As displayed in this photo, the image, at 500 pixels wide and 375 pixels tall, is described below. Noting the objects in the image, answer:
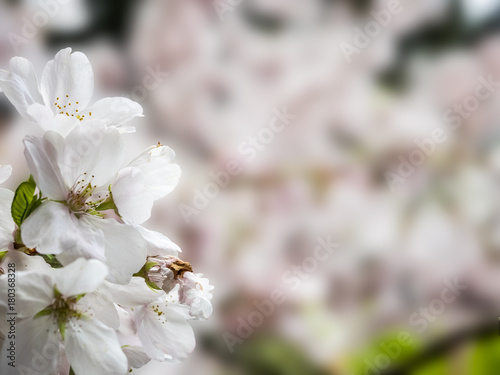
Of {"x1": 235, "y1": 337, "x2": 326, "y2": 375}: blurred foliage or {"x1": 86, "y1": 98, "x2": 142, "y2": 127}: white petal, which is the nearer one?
{"x1": 86, "y1": 98, "x2": 142, "y2": 127}: white petal

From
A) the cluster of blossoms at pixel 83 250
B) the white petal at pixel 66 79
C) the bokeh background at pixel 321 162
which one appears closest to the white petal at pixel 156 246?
the cluster of blossoms at pixel 83 250

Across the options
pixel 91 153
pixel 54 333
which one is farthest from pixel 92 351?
pixel 91 153

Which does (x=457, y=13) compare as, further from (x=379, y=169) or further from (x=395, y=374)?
(x=395, y=374)

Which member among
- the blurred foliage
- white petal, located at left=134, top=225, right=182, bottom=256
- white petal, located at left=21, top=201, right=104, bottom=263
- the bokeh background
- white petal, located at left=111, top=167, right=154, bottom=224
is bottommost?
Result: the blurred foliage

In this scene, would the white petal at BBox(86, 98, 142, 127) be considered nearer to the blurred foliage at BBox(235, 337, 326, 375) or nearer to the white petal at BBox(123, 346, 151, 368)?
the white petal at BBox(123, 346, 151, 368)

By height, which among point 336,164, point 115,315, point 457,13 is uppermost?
point 457,13

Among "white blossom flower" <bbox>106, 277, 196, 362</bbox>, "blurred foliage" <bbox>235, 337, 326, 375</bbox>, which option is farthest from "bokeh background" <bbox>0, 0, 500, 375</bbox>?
"white blossom flower" <bbox>106, 277, 196, 362</bbox>

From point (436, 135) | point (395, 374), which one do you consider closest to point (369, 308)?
point (395, 374)
